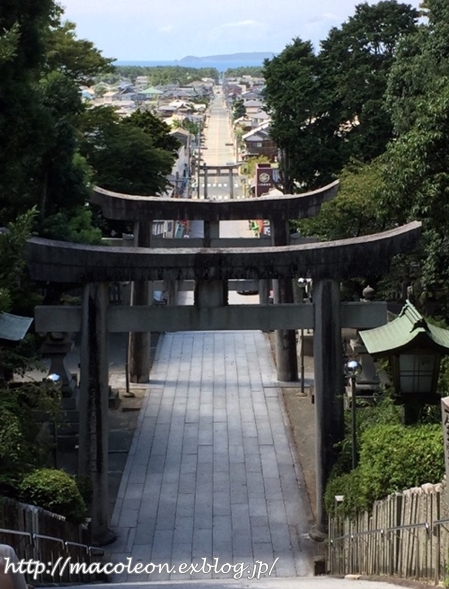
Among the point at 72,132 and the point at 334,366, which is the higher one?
the point at 72,132

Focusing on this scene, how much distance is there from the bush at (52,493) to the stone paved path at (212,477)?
6.75 ft

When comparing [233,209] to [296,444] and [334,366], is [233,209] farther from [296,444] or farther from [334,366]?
[334,366]

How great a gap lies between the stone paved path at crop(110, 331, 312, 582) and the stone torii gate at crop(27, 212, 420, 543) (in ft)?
2.77

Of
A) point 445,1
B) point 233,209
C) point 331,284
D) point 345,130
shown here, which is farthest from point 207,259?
point 345,130

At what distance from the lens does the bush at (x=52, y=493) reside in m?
10.6

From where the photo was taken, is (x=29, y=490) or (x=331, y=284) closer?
(x=29, y=490)

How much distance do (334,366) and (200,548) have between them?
11.0 feet

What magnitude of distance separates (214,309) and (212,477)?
167 inches

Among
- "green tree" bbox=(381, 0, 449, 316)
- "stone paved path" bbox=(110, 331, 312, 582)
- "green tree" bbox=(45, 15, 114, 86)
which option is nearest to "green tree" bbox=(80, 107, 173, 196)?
"green tree" bbox=(45, 15, 114, 86)

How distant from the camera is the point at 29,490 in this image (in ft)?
34.7

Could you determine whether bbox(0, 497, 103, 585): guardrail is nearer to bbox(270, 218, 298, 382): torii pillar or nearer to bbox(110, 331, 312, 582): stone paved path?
bbox(110, 331, 312, 582): stone paved path

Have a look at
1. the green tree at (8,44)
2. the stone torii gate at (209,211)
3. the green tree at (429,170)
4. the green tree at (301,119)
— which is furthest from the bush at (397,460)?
the green tree at (301,119)

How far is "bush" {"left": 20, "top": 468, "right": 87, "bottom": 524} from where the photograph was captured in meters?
10.6

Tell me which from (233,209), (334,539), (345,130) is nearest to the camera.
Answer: (334,539)
